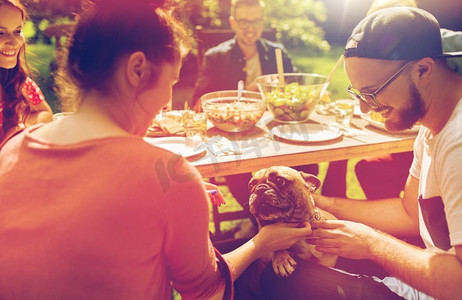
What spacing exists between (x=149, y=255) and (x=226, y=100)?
2.25 meters

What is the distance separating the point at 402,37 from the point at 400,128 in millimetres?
521

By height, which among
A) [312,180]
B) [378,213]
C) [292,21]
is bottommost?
[378,213]

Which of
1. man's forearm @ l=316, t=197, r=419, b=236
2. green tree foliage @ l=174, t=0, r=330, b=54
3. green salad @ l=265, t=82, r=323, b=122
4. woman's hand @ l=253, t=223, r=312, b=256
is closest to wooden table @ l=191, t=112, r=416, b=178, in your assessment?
green salad @ l=265, t=82, r=323, b=122

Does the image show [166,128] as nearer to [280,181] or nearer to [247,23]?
[280,181]

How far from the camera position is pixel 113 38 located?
110 centimetres

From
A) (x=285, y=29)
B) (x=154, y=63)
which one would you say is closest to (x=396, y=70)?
(x=154, y=63)

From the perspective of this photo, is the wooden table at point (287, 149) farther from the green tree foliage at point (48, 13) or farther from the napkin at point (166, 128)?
the green tree foliage at point (48, 13)

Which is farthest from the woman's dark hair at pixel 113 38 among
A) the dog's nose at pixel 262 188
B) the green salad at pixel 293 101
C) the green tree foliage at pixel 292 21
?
the green tree foliage at pixel 292 21

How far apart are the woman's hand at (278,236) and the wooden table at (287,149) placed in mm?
489

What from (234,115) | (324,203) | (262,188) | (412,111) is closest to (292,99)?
(234,115)

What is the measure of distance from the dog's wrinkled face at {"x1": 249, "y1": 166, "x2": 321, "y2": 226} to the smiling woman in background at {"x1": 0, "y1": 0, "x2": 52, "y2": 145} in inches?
74.8

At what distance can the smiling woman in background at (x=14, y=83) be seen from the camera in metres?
2.46

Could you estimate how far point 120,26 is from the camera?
1.10 metres

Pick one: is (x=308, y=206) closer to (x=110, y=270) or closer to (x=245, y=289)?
(x=245, y=289)
